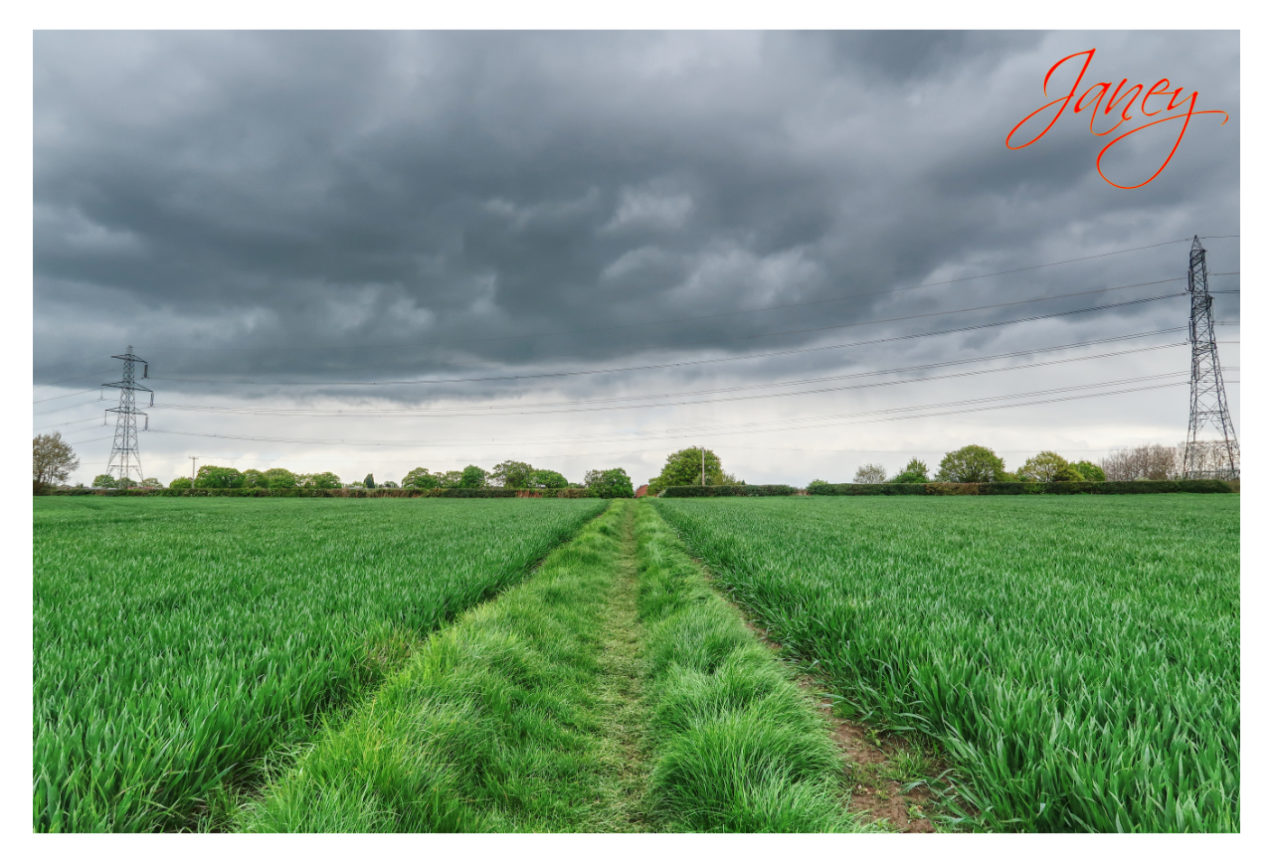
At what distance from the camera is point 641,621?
6762 millimetres

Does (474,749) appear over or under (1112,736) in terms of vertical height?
under

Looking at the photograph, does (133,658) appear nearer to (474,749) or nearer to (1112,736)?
(474,749)

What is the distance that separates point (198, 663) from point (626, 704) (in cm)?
312

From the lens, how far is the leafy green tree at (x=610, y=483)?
8488 cm

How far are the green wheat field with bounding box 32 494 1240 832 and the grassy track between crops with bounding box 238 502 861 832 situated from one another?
2cm

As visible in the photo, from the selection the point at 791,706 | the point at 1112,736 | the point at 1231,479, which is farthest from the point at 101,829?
the point at 1231,479

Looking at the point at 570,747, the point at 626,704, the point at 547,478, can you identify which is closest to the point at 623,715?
the point at 626,704

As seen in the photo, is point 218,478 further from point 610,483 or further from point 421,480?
point 610,483

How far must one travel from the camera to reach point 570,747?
339cm

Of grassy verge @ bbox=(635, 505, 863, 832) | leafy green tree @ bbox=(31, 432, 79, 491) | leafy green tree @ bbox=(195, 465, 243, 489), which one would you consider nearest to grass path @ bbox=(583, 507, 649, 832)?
grassy verge @ bbox=(635, 505, 863, 832)

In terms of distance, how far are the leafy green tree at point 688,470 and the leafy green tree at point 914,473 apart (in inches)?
1360

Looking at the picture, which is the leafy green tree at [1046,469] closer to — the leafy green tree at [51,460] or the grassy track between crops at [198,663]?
the grassy track between crops at [198,663]

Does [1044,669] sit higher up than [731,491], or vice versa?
[1044,669]
